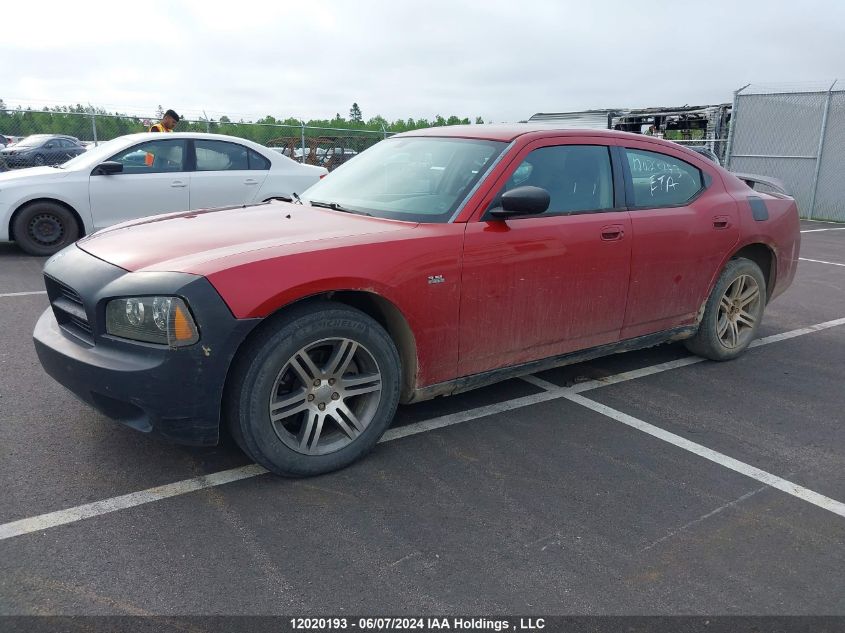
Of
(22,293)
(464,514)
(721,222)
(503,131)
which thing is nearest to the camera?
(464,514)

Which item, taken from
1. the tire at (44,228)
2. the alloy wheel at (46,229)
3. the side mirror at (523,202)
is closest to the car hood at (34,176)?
the tire at (44,228)

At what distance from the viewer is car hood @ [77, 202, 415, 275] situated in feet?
10.2

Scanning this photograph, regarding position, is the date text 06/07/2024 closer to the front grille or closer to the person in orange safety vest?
the front grille

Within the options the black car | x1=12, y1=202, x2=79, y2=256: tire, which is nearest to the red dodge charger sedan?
x1=12, y1=202, x2=79, y2=256: tire

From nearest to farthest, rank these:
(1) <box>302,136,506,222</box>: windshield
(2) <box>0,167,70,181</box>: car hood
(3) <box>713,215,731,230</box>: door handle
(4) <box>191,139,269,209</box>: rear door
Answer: (1) <box>302,136,506,222</box>: windshield < (3) <box>713,215,731,230</box>: door handle < (2) <box>0,167,70,181</box>: car hood < (4) <box>191,139,269,209</box>: rear door

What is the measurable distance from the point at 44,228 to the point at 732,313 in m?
7.90

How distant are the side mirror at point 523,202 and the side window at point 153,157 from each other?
6.52m

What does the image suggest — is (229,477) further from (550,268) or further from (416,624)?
(550,268)

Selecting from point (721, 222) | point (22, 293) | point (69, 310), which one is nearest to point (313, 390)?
point (69, 310)

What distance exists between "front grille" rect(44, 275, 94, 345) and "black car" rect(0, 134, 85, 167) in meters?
18.2

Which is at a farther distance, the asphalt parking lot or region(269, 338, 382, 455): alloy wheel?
region(269, 338, 382, 455): alloy wheel

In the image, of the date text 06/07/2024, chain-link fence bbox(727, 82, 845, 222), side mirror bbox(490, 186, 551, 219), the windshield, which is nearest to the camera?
the date text 06/07/2024

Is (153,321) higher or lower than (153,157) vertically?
lower

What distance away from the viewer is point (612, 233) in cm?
423
